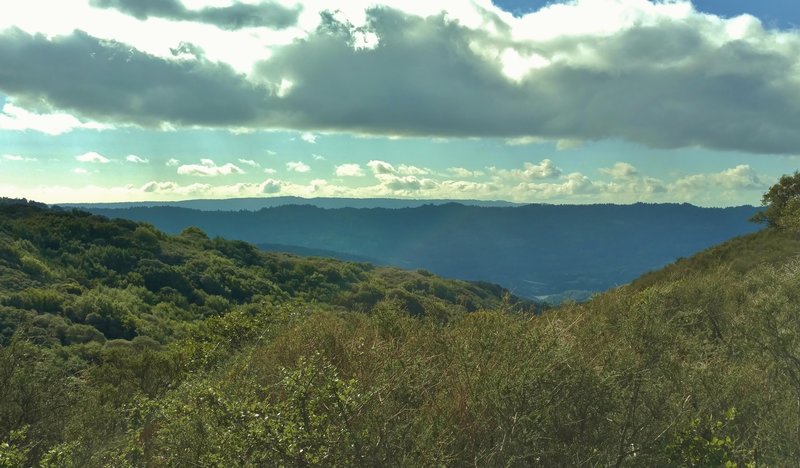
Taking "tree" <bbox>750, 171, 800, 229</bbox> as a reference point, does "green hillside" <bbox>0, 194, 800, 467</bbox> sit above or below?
below

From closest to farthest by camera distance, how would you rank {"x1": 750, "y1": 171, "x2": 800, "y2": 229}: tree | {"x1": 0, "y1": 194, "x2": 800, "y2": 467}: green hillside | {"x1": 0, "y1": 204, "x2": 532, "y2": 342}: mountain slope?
{"x1": 0, "y1": 194, "x2": 800, "y2": 467}: green hillside < {"x1": 750, "y1": 171, "x2": 800, "y2": 229}: tree < {"x1": 0, "y1": 204, "x2": 532, "y2": 342}: mountain slope

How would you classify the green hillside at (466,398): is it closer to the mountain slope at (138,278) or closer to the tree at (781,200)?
the tree at (781,200)

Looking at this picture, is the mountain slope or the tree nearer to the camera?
the tree

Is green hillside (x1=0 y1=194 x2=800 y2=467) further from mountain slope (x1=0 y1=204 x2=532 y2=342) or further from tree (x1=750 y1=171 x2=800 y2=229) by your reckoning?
mountain slope (x1=0 y1=204 x2=532 y2=342)

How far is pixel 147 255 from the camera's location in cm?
11550

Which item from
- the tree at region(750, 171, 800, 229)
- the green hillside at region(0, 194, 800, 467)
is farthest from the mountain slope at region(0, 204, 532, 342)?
the green hillside at region(0, 194, 800, 467)

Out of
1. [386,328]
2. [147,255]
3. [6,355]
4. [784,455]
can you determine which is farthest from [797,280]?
[147,255]

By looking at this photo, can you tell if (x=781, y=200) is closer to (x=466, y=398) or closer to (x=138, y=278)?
(x=466, y=398)

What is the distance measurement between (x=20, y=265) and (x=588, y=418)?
335ft

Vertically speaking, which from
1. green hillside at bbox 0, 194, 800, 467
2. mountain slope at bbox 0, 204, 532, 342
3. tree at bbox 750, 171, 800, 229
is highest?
tree at bbox 750, 171, 800, 229

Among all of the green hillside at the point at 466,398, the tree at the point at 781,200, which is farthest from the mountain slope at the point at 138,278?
the green hillside at the point at 466,398

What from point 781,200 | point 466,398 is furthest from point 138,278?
point 466,398

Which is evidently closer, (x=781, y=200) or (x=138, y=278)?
(x=781, y=200)

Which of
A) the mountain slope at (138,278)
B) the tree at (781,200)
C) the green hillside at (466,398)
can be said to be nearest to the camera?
the green hillside at (466,398)
